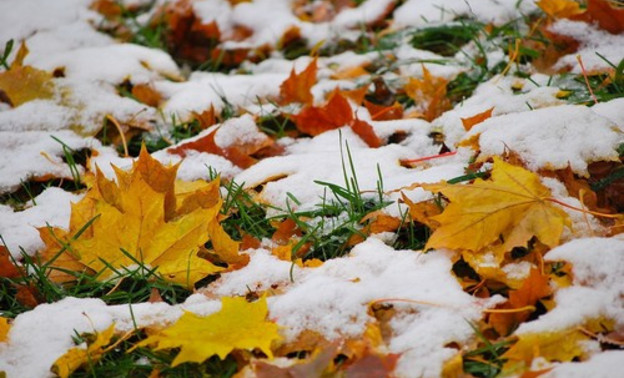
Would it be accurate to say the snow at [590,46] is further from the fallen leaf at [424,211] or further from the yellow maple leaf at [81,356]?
the yellow maple leaf at [81,356]

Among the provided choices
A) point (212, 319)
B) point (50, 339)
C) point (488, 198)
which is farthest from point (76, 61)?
point (488, 198)

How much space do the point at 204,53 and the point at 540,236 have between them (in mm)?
1911

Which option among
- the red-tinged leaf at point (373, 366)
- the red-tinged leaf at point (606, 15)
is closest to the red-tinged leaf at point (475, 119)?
the red-tinged leaf at point (606, 15)

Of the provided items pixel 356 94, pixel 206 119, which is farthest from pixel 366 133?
pixel 206 119

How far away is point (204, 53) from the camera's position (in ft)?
8.68

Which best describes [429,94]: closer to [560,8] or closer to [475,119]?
[475,119]

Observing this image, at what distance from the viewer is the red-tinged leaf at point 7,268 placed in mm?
1353

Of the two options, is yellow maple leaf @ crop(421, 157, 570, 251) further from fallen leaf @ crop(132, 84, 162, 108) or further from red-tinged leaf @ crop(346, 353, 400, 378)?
fallen leaf @ crop(132, 84, 162, 108)

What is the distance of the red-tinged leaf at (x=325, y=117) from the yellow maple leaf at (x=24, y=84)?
948mm

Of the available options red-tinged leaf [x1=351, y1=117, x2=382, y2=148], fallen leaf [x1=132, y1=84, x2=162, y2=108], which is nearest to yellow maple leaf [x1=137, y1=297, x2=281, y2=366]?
red-tinged leaf [x1=351, y1=117, x2=382, y2=148]

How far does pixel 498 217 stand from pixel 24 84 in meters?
1.74

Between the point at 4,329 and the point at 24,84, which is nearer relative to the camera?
the point at 4,329

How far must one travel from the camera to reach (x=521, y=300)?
42.9 inches

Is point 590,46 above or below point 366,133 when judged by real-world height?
above
